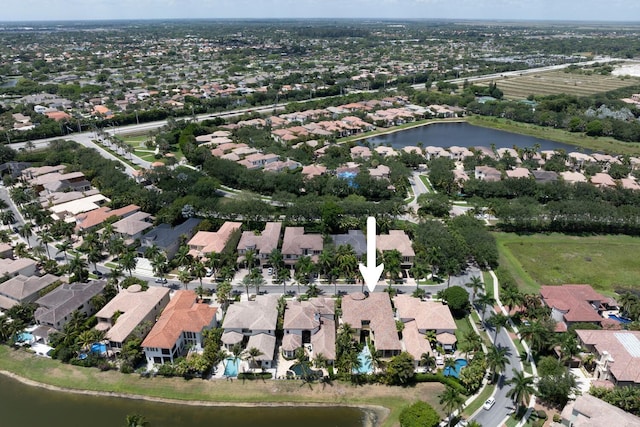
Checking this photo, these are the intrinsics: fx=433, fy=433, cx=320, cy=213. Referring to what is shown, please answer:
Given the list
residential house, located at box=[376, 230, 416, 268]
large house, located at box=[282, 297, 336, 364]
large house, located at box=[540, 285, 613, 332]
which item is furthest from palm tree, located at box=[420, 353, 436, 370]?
residential house, located at box=[376, 230, 416, 268]

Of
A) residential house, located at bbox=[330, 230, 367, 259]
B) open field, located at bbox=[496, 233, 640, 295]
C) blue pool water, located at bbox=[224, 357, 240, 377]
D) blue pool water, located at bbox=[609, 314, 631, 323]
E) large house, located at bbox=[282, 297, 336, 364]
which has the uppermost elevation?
residential house, located at bbox=[330, 230, 367, 259]

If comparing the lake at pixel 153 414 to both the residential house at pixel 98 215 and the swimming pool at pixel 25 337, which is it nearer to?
the swimming pool at pixel 25 337

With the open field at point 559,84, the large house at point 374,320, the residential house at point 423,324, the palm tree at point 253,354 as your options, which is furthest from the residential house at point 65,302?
the open field at point 559,84

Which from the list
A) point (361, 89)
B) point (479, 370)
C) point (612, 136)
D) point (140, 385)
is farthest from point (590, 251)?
point (361, 89)

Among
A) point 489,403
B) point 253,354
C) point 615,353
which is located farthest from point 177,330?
point 615,353

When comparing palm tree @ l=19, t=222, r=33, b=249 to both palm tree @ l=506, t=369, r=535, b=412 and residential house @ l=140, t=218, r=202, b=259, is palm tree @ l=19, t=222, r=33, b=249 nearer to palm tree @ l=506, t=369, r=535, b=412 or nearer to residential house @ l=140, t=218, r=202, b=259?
residential house @ l=140, t=218, r=202, b=259

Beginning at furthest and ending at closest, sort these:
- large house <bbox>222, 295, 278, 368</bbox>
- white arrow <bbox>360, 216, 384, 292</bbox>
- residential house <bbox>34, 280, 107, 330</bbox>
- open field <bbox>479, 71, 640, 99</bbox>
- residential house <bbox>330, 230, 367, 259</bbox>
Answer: open field <bbox>479, 71, 640, 99</bbox>, residential house <bbox>330, 230, 367, 259</bbox>, residential house <bbox>34, 280, 107, 330</bbox>, large house <bbox>222, 295, 278, 368</bbox>, white arrow <bbox>360, 216, 384, 292</bbox>
